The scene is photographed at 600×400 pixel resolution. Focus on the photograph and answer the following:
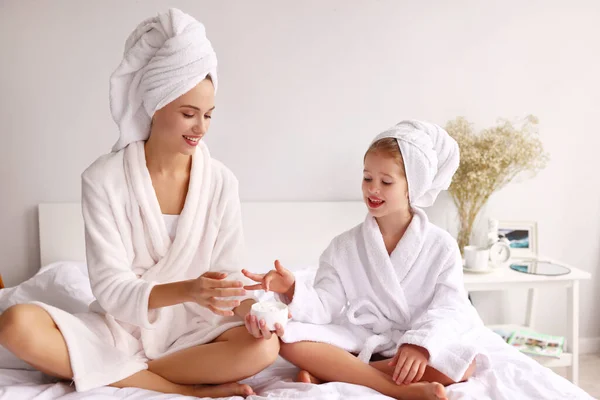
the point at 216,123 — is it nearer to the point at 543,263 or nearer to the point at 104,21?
the point at 104,21

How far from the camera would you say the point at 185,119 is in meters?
1.68

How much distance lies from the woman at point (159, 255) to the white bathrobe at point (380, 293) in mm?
218

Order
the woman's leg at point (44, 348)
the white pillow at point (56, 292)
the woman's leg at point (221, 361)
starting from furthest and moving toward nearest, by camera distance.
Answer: the white pillow at point (56, 292) < the woman's leg at point (221, 361) < the woman's leg at point (44, 348)

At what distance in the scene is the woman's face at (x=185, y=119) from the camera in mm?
1674

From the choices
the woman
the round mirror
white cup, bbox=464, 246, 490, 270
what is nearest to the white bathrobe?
the woman

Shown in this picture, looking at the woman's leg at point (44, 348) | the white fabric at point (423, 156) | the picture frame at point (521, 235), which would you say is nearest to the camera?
the woman's leg at point (44, 348)

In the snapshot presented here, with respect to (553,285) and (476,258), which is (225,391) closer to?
(476,258)

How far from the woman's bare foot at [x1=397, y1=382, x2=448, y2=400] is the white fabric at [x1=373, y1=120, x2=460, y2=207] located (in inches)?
21.7

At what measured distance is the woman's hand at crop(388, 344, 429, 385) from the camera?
5.01 feet

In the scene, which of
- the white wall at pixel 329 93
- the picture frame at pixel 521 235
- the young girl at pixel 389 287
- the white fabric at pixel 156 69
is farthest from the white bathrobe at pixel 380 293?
the picture frame at pixel 521 235

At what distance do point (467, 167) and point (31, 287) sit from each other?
1.84m

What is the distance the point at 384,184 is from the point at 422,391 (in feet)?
1.90

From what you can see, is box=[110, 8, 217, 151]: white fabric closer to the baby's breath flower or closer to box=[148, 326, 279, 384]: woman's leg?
box=[148, 326, 279, 384]: woman's leg

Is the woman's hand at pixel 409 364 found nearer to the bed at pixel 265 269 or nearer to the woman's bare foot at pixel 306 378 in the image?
the bed at pixel 265 269
